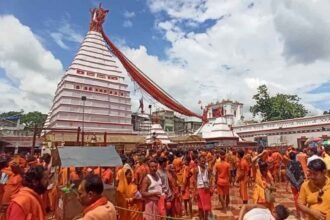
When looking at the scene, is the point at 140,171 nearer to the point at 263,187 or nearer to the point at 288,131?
the point at 263,187

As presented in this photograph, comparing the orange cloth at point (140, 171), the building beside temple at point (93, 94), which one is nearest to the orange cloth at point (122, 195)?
the orange cloth at point (140, 171)

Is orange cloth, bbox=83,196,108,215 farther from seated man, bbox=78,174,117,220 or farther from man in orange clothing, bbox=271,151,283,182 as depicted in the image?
man in orange clothing, bbox=271,151,283,182

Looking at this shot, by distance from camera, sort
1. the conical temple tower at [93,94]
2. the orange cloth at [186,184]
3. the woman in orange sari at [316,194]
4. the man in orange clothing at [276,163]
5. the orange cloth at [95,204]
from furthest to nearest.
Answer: the conical temple tower at [93,94], the man in orange clothing at [276,163], the orange cloth at [186,184], the woman in orange sari at [316,194], the orange cloth at [95,204]

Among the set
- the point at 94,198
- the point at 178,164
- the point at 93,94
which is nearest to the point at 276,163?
the point at 178,164

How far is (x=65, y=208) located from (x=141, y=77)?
3476cm

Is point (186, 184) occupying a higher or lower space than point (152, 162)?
lower

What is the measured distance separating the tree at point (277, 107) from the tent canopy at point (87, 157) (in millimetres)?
44580

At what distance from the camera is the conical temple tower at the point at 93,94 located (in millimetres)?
34000

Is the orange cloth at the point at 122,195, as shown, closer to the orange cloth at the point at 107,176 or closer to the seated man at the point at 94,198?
the orange cloth at the point at 107,176

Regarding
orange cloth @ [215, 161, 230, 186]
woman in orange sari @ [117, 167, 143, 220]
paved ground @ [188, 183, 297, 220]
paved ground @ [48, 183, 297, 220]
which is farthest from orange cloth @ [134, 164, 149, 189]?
paved ground @ [188, 183, 297, 220]

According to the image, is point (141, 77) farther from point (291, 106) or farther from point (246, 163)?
point (246, 163)

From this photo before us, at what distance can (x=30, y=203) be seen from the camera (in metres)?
2.99

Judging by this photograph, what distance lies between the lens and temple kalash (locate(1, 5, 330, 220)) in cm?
645

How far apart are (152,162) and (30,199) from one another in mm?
4294
